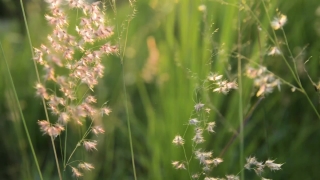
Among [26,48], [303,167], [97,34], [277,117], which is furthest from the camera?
[26,48]

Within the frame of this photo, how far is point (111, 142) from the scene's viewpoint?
1.45m

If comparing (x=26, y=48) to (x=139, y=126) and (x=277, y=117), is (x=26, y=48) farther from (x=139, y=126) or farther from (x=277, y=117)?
(x=277, y=117)

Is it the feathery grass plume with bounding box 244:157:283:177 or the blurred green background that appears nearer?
the feathery grass plume with bounding box 244:157:283:177

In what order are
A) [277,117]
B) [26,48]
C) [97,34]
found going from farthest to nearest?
[26,48]
[277,117]
[97,34]

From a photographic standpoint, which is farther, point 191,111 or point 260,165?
point 191,111

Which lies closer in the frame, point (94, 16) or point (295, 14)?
point (94, 16)

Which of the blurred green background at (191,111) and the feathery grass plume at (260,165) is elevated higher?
the blurred green background at (191,111)

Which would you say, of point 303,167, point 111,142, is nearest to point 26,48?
point 111,142

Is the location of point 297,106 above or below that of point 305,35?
below

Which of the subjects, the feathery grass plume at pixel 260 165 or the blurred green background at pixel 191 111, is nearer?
the feathery grass plume at pixel 260 165

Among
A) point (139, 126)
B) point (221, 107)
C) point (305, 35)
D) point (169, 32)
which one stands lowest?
point (139, 126)

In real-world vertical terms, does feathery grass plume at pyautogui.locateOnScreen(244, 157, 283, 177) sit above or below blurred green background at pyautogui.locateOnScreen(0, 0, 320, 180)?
below

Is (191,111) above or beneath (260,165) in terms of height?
above

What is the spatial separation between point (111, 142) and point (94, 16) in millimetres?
732
